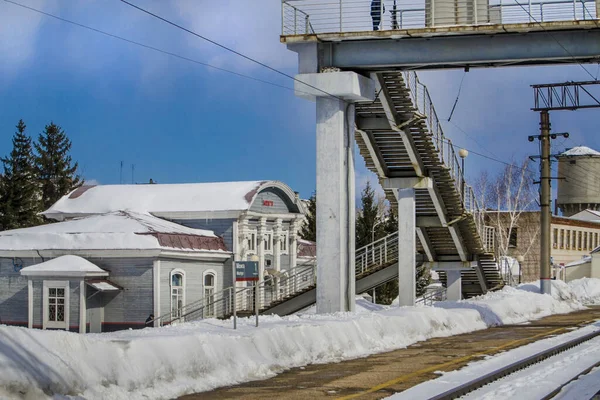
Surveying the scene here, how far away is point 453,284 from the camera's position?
41.3m

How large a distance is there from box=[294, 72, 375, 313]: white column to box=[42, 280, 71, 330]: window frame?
17255 mm

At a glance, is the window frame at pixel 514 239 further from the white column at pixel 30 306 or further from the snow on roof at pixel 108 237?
the white column at pixel 30 306

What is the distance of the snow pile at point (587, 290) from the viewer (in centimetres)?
5197

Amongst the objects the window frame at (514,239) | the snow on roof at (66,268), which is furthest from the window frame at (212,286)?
the window frame at (514,239)

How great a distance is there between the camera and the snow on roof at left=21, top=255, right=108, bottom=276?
4012 cm

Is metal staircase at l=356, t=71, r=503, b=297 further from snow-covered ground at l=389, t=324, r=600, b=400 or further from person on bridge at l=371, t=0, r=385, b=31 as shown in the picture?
snow-covered ground at l=389, t=324, r=600, b=400

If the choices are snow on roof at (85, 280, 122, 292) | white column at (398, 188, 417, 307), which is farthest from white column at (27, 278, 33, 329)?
white column at (398, 188, 417, 307)

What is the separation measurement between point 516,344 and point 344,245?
5.93m

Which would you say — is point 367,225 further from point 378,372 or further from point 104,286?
point 378,372

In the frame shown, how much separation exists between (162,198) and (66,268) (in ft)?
37.4

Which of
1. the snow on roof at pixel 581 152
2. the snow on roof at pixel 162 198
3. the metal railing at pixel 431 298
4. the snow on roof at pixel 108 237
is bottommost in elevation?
the metal railing at pixel 431 298

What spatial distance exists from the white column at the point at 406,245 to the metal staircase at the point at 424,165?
944 mm

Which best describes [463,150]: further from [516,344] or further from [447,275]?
[516,344]

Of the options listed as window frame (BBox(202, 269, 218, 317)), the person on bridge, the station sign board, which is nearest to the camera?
the station sign board
